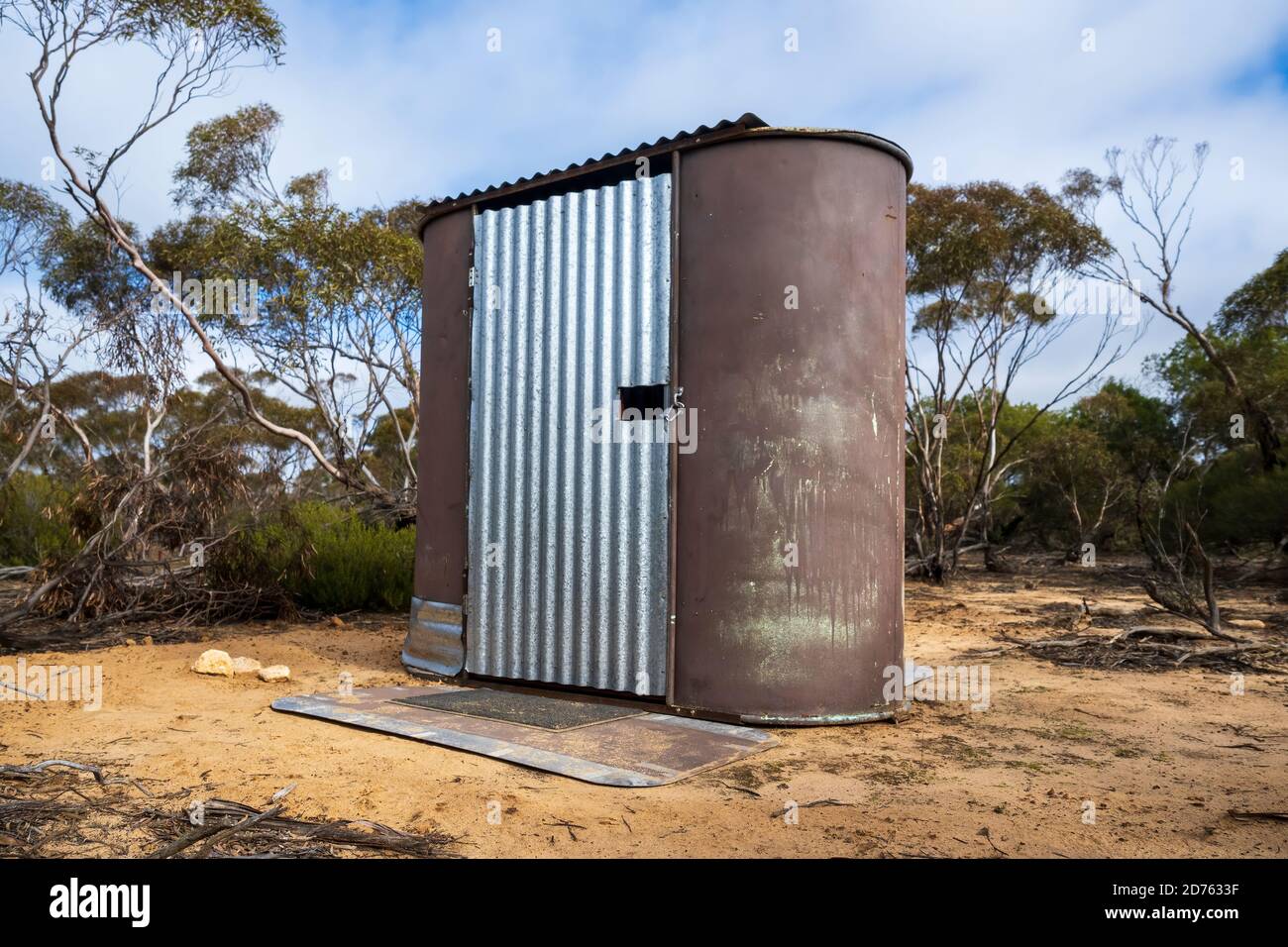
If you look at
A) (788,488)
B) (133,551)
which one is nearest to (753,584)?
(788,488)

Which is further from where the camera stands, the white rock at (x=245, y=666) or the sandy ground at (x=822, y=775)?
the white rock at (x=245, y=666)

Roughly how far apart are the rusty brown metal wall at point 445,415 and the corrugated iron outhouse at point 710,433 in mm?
464

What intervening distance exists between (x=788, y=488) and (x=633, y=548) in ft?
3.86

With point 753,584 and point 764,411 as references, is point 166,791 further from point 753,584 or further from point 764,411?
point 764,411

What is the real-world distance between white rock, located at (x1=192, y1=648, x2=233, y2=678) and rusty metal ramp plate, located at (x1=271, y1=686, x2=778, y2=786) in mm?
1364

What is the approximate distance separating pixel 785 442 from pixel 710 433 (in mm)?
508

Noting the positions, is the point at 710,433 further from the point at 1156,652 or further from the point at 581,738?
the point at 1156,652

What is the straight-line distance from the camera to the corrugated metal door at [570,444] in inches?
244

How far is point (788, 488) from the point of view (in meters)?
5.83

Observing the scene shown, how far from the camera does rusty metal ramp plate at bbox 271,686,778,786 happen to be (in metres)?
4.62

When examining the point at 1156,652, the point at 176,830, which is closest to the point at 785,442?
the point at 176,830

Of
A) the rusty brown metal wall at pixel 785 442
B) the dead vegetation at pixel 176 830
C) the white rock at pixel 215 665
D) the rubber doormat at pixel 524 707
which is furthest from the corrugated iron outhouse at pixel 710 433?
the dead vegetation at pixel 176 830

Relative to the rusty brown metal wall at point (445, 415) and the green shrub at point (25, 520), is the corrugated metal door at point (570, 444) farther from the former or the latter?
the green shrub at point (25, 520)

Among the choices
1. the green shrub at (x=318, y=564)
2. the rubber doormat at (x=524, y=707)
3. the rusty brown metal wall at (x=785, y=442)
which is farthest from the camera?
the green shrub at (x=318, y=564)
